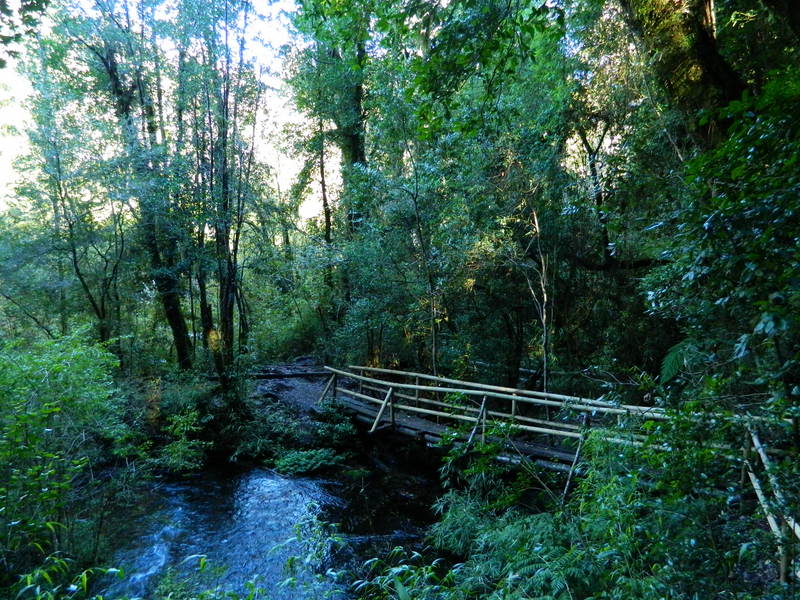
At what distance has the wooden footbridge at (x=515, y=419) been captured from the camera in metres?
4.61

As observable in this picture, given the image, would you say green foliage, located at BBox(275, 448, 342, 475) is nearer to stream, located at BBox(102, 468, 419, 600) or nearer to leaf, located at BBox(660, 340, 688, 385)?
stream, located at BBox(102, 468, 419, 600)

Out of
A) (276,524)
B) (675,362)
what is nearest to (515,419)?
(675,362)

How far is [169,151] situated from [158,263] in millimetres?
3164

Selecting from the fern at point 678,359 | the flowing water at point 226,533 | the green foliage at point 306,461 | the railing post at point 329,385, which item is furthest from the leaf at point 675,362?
the railing post at point 329,385

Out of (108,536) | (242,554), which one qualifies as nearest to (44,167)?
(108,536)

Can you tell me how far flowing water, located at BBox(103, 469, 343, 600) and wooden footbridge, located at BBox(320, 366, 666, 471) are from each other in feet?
6.90

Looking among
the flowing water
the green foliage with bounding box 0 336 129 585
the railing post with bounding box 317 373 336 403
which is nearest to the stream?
the flowing water

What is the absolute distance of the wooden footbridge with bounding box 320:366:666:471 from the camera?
4.61 meters

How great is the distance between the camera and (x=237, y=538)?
20.7ft

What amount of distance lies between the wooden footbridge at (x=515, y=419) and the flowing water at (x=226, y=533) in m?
2.10

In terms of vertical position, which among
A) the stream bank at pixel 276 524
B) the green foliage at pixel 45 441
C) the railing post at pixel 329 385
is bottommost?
the stream bank at pixel 276 524

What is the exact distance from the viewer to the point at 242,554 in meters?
5.86

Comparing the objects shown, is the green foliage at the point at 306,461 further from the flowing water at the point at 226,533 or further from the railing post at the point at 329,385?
the railing post at the point at 329,385

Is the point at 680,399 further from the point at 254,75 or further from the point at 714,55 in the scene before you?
the point at 254,75
